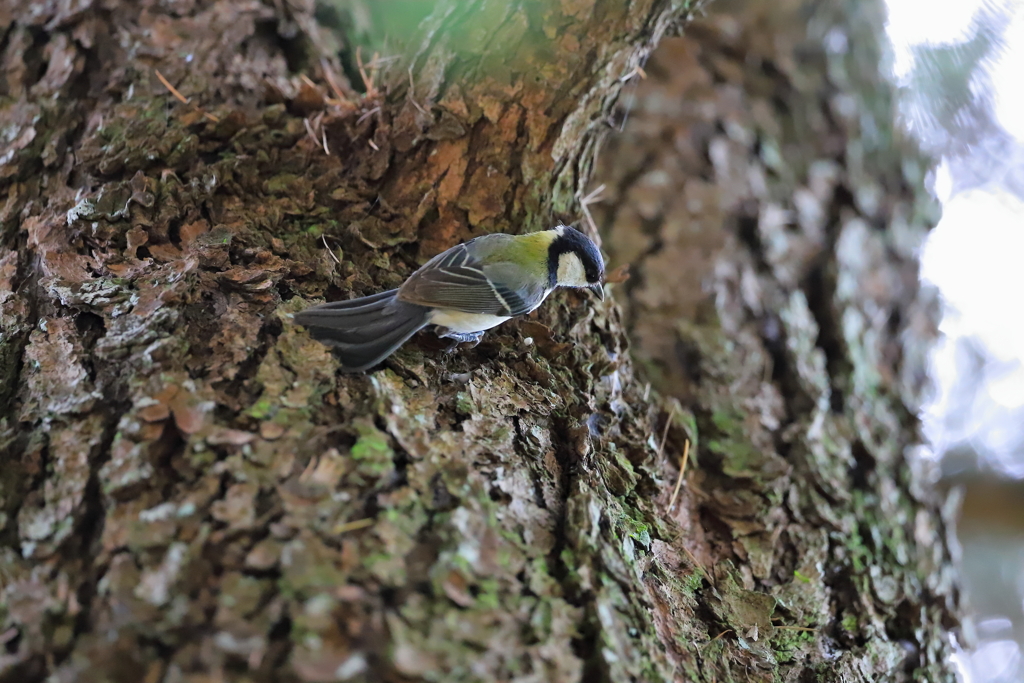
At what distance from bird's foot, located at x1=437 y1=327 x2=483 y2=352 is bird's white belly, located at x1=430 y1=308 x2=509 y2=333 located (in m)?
0.01

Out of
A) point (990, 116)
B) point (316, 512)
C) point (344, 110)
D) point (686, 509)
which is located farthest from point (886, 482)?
point (344, 110)

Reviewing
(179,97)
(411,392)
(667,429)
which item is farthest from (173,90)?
(667,429)

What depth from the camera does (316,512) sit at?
1170mm

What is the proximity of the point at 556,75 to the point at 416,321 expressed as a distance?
33.6 inches

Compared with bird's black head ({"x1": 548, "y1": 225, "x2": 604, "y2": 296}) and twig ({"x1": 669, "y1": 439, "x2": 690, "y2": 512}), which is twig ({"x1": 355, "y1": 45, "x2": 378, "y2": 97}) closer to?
bird's black head ({"x1": 548, "y1": 225, "x2": 604, "y2": 296})

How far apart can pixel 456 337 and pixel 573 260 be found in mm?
432

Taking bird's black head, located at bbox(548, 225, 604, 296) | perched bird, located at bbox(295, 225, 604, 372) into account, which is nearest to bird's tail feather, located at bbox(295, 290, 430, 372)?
perched bird, located at bbox(295, 225, 604, 372)

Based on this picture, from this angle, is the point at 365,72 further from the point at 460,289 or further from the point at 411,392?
the point at 411,392

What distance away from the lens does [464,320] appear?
1.82 metres

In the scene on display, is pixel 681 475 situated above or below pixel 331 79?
below

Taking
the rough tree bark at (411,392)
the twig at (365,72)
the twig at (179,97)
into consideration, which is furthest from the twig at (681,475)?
the twig at (179,97)

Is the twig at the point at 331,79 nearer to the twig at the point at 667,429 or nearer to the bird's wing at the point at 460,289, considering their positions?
the bird's wing at the point at 460,289

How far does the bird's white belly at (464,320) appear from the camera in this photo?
1721mm

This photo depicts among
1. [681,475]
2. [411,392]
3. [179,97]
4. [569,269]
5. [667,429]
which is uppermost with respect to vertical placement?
[179,97]
